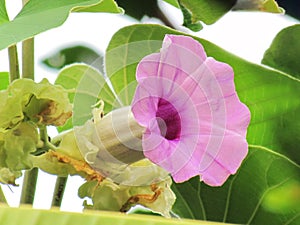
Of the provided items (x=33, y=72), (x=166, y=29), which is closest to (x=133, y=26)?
(x=166, y=29)

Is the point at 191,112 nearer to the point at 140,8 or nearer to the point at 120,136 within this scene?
the point at 120,136

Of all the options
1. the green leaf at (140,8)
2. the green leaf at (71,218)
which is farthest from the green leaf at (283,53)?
the green leaf at (71,218)

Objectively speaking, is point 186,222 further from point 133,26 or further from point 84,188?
point 133,26

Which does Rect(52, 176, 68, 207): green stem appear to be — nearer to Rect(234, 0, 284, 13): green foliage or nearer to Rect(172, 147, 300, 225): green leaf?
Rect(172, 147, 300, 225): green leaf

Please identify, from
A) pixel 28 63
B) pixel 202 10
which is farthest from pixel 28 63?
pixel 202 10

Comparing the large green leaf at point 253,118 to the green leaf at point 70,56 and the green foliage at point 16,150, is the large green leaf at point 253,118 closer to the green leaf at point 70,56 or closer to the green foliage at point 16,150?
the green foliage at point 16,150

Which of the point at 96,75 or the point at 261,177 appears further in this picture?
the point at 261,177

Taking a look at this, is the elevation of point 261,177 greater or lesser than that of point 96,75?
lesser
